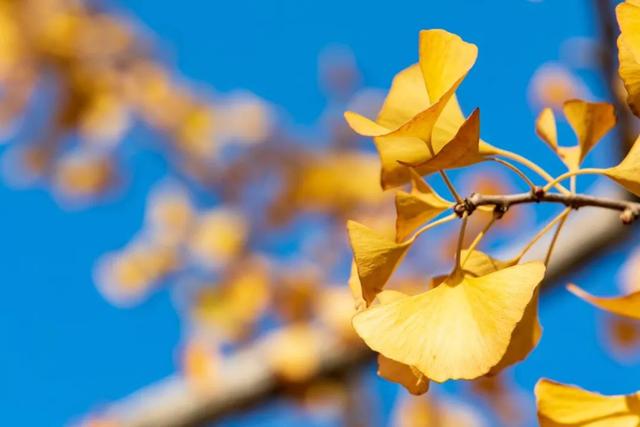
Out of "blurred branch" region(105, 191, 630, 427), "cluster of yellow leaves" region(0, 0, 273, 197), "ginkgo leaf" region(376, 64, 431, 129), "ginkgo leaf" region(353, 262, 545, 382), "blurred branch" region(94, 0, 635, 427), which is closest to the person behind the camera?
"ginkgo leaf" region(353, 262, 545, 382)

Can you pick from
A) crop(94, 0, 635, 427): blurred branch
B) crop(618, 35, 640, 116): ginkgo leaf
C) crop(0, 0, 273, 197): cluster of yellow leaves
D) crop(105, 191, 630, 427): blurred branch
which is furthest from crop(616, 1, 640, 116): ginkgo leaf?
crop(0, 0, 273, 197): cluster of yellow leaves

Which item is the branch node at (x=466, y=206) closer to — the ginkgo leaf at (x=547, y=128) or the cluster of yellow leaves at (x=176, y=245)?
the ginkgo leaf at (x=547, y=128)

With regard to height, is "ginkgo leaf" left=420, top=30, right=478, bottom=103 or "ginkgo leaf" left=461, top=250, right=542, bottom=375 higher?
"ginkgo leaf" left=420, top=30, right=478, bottom=103

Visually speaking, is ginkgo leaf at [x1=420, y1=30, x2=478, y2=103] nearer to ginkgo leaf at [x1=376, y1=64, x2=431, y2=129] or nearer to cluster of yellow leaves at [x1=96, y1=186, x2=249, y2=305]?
ginkgo leaf at [x1=376, y1=64, x2=431, y2=129]

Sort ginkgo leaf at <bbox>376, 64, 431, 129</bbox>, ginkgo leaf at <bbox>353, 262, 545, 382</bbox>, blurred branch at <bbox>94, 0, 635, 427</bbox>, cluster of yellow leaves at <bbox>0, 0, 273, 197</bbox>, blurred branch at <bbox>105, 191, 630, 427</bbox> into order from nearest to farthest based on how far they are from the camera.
A: ginkgo leaf at <bbox>353, 262, 545, 382</bbox> → ginkgo leaf at <bbox>376, 64, 431, 129</bbox> → blurred branch at <bbox>94, 0, 635, 427</bbox> → blurred branch at <bbox>105, 191, 630, 427</bbox> → cluster of yellow leaves at <bbox>0, 0, 273, 197</bbox>

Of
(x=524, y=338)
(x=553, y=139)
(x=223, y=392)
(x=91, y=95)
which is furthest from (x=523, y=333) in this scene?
(x=91, y=95)

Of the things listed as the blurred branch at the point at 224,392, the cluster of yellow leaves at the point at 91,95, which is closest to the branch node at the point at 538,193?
the blurred branch at the point at 224,392

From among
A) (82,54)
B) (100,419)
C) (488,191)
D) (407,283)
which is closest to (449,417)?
(407,283)

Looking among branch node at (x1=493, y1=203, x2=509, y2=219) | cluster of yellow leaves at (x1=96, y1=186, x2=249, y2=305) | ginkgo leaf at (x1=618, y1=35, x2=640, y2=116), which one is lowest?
ginkgo leaf at (x1=618, y1=35, x2=640, y2=116)

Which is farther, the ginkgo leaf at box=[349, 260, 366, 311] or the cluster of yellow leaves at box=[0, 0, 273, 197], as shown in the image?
the cluster of yellow leaves at box=[0, 0, 273, 197]
